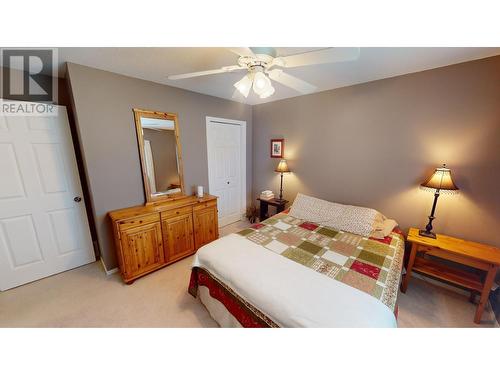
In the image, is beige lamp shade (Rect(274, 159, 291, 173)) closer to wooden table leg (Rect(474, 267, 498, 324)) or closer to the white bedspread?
the white bedspread

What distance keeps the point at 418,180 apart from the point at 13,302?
4.35 m

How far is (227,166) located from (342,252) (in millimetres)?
2261

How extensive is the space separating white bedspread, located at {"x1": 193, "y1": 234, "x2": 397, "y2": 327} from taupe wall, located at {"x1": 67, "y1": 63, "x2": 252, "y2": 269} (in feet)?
4.25

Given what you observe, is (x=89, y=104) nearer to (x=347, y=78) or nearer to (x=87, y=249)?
(x=87, y=249)

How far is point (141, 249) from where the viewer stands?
1.97 metres

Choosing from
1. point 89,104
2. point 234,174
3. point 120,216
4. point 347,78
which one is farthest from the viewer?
point 234,174

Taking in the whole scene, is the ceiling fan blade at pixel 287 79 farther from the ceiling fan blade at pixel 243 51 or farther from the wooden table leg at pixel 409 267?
the wooden table leg at pixel 409 267

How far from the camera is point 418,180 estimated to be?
195 centimetres

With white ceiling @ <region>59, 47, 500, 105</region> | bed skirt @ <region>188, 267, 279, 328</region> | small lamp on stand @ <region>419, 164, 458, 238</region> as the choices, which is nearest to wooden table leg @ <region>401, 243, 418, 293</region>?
small lamp on stand @ <region>419, 164, 458, 238</region>

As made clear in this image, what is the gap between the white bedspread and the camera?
975 mm

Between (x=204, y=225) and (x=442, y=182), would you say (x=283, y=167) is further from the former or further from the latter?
(x=442, y=182)

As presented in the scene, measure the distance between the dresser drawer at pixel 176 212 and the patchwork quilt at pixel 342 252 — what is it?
880 mm

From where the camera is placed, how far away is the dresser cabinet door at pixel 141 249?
73.1 inches
